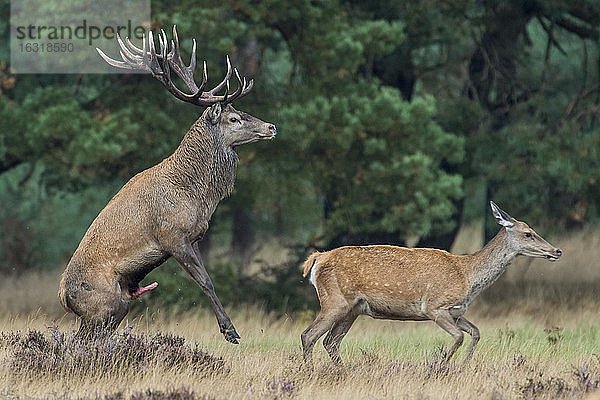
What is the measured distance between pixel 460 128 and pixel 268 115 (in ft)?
8.72

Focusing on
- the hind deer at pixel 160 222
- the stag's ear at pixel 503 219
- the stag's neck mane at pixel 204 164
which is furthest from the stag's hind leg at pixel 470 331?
the stag's neck mane at pixel 204 164

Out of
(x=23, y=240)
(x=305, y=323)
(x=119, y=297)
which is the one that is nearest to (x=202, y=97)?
(x=119, y=297)

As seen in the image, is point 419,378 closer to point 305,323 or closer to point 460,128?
point 305,323

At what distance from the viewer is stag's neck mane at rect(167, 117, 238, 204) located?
1048cm

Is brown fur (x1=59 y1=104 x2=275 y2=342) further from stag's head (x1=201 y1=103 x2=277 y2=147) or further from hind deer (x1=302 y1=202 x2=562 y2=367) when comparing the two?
hind deer (x1=302 y1=202 x2=562 y2=367)

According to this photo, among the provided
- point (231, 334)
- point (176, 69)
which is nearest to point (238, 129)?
point (176, 69)

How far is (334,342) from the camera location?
10.4m

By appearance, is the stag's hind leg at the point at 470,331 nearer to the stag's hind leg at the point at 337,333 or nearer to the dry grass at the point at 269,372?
the dry grass at the point at 269,372

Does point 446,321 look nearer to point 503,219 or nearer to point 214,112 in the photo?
point 503,219

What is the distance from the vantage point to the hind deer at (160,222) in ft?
32.2

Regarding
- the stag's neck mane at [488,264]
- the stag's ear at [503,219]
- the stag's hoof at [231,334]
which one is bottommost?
the stag's hoof at [231,334]

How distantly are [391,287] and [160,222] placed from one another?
5.69ft

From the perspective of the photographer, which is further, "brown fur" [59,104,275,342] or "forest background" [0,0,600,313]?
"forest background" [0,0,600,313]

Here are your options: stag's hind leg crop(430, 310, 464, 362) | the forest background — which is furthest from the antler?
the forest background
